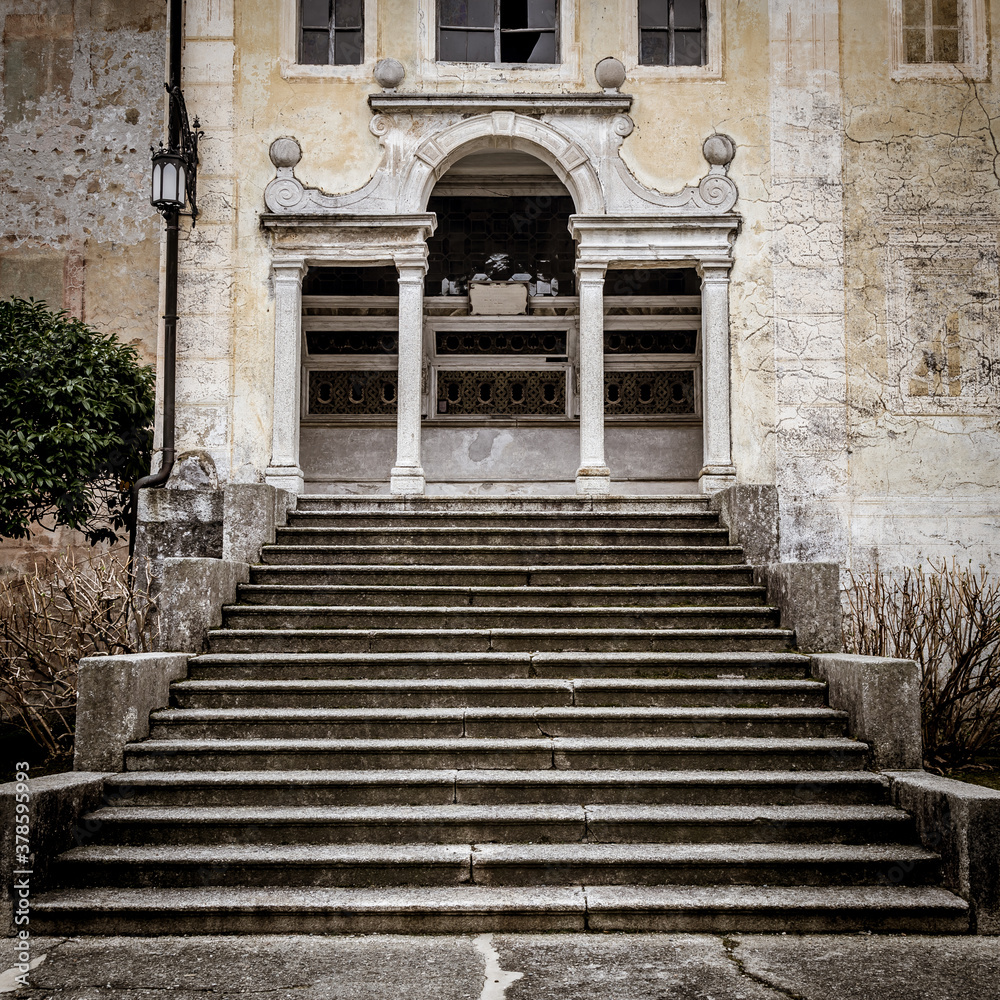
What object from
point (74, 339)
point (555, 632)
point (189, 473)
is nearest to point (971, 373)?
point (555, 632)

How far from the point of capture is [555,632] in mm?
6535

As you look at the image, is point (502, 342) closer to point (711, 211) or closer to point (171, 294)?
point (711, 211)

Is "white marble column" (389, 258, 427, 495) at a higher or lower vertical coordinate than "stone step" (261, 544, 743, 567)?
higher

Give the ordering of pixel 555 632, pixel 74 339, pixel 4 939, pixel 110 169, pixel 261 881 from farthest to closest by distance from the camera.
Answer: pixel 110 169
pixel 74 339
pixel 555 632
pixel 261 881
pixel 4 939

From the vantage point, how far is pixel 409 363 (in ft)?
31.6

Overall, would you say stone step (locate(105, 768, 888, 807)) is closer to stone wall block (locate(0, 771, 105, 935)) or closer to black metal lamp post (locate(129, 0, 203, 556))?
stone wall block (locate(0, 771, 105, 935))

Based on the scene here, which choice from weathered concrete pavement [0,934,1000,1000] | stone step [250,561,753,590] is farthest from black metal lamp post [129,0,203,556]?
weathered concrete pavement [0,934,1000,1000]

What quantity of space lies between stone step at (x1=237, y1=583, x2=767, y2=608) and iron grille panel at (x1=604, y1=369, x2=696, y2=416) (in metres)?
5.15

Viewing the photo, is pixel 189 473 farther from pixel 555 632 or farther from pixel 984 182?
pixel 984 182

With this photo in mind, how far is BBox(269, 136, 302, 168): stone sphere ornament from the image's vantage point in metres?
9.70

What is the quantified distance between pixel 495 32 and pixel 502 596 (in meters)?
6.24

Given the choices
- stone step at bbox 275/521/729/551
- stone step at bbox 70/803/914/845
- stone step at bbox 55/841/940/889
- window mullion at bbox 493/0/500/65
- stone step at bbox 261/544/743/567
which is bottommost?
stone step at bbox 55/841/940/889

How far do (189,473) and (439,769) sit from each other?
5003mm

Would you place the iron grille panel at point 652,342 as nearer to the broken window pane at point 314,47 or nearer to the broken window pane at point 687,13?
the broken window pane at point 687,13
